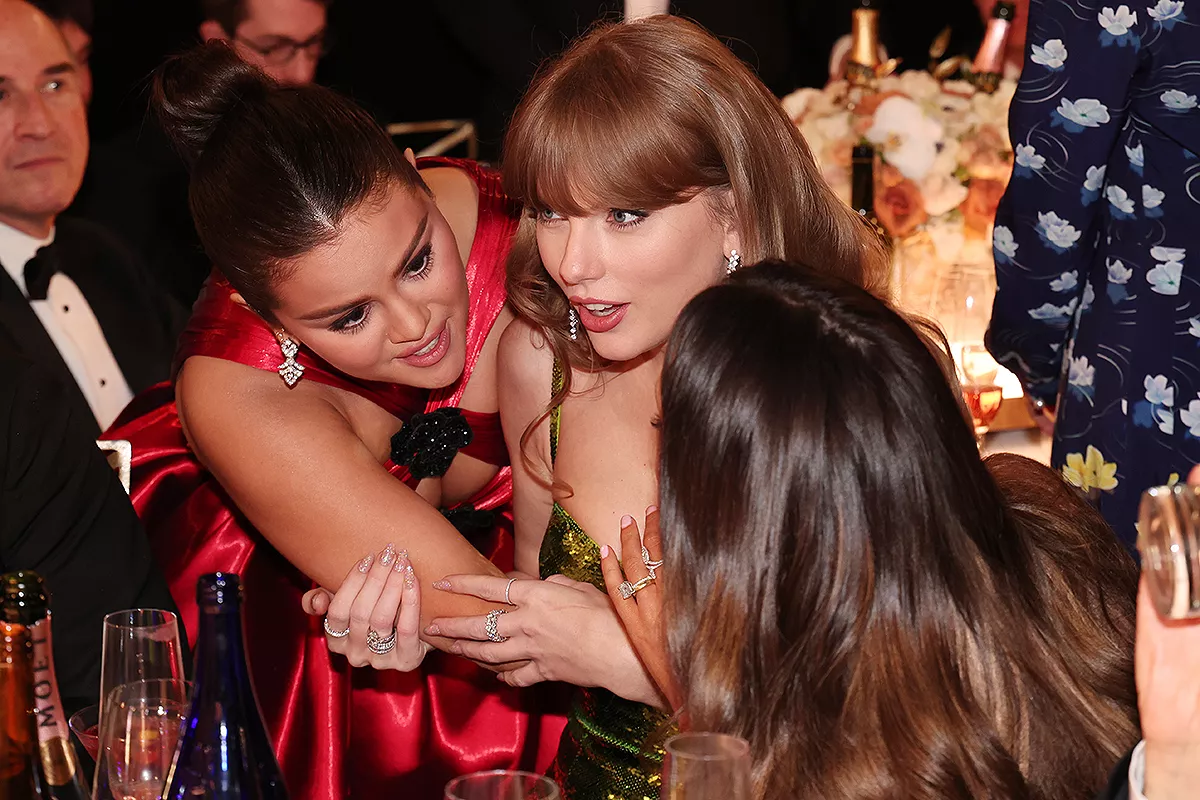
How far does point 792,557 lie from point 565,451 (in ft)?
2.78

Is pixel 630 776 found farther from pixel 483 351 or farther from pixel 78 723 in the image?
pixel 78 723

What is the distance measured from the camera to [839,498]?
101 cm

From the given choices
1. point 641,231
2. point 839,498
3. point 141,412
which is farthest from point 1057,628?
point 141,412

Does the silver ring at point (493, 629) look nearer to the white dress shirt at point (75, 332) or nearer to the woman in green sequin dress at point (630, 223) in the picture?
the woman in green sequin dress at point (630, 223)

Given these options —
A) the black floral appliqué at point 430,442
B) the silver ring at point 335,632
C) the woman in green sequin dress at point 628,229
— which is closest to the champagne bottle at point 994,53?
the woman in green sequin dress at point 628,229

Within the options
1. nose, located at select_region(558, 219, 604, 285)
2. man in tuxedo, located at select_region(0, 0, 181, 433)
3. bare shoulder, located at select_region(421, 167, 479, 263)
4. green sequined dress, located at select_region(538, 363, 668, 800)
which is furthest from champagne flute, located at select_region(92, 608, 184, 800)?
man in tuxedo, located at select_region(0, 0, 181, 433)

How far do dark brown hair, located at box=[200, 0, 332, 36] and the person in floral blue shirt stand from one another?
1622 mm

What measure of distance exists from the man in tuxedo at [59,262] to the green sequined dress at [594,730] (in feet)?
4.30

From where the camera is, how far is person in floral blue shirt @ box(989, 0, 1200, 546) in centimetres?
187

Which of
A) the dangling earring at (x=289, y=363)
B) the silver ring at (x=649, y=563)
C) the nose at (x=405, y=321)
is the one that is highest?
the nose at (x=405, y=321)

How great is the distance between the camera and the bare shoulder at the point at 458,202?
2.04 meters

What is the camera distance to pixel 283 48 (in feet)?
9.50

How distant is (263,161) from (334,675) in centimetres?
71

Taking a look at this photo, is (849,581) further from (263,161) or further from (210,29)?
(210,29)
